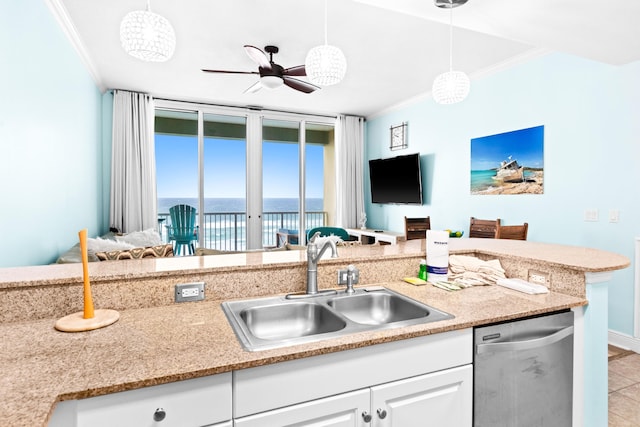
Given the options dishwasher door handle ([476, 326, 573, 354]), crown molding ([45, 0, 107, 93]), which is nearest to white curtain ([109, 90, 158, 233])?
crown molding ([45, 0, 107, 93])

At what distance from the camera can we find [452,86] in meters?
2.30

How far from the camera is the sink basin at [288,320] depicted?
1389 millimetres

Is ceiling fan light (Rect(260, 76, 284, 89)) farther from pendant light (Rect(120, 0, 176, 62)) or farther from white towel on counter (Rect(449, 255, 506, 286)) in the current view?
white towel on counter (Rect(449, 255, 506, 286))

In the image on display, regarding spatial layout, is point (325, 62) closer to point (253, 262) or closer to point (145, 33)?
point (145, 33)

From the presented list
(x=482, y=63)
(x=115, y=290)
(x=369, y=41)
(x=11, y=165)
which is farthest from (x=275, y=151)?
(x=115, y=290)

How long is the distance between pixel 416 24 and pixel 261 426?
315 cm

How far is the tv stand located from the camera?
16.5 ft

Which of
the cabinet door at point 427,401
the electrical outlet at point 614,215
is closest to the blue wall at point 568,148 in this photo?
the electrical outlet at point 614,215

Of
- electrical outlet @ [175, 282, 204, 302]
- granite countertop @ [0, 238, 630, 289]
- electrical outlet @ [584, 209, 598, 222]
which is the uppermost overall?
electrical outlet @ [584, 209, 598, 222]

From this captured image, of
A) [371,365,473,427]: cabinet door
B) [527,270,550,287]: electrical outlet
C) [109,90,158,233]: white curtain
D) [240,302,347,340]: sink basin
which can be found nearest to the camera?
[371,365,473,427]: cabinet door

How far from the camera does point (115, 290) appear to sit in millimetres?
1317

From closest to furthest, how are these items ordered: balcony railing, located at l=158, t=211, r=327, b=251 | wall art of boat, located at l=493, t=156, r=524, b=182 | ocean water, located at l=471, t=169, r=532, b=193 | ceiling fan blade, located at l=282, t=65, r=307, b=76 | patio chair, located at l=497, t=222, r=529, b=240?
patio chair, located at l=497, t=222, r=529, b=240, ceiling fan blade, located at l=282, t=65, r=307, b=76, wall art of boat, located at l=493, t=156, r=524, b=182, ocean water, located at l=471, t=169, r=532, b=193, balcony railing, located at l=158, t=211, r=327, b=251

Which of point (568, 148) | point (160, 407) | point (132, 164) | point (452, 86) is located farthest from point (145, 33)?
point (132, 164)

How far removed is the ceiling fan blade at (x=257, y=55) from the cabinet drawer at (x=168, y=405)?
8.88ft
